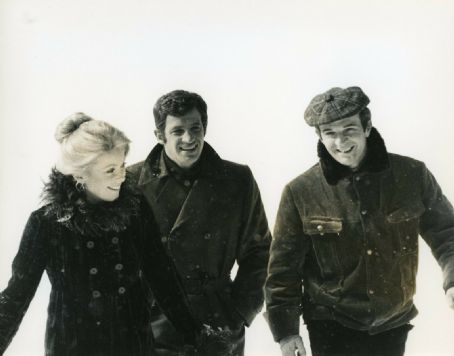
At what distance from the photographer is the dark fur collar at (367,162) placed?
3234mm

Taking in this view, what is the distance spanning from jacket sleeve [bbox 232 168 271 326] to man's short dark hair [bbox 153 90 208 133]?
496 mm

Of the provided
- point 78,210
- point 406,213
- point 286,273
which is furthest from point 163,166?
point 406,213

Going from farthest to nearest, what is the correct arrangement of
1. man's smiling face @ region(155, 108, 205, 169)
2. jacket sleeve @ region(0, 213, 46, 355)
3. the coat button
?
man's smiling face @ region(155, 108, 205, 169), the coat button, jacket sleeve @ region(0, 213, 46, 355)

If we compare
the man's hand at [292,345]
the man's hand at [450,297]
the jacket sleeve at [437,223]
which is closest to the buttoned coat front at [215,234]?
the man's hand at [292,345]

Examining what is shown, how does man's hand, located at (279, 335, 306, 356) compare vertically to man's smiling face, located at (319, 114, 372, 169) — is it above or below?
below

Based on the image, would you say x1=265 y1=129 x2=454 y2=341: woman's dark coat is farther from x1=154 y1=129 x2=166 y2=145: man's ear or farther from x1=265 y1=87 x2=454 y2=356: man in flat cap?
x1=154 y1=129 x2=166 y2=145: man's ear

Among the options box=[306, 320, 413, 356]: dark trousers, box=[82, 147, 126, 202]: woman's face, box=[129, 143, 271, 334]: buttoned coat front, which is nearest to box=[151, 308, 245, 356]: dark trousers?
box=[129, 143, 271, 334]: buttoned coat front

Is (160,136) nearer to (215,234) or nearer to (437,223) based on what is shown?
(215,234)

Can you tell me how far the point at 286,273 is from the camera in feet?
10.6

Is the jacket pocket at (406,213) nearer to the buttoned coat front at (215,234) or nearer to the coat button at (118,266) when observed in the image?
the buttoned coat front at (215,234)

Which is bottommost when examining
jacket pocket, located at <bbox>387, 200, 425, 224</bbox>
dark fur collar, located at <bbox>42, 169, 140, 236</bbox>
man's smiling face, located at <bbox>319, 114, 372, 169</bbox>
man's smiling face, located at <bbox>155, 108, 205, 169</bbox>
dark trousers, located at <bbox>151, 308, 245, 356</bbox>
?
dark trousers, located at <bbox>151, 308, 245, 356</bbox>

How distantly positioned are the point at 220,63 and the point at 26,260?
156 cm

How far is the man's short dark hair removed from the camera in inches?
130

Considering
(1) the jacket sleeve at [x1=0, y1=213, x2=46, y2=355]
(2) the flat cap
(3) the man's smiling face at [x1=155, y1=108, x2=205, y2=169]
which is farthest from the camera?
(3) the man's smiling face at [x1=155, y1=108, x2=205, y2=169]
